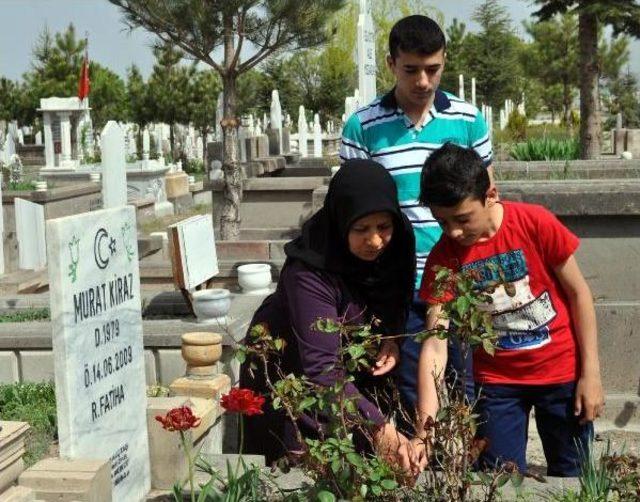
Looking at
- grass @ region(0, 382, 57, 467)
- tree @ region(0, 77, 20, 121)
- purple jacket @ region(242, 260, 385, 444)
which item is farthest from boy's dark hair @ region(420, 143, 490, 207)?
tree @ region(0, 77, 20, 121)

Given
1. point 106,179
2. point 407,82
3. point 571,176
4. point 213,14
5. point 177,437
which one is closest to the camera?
point 407,82

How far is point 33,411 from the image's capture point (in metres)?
4.57

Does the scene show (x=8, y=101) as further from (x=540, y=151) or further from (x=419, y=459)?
(x=419, y=459)

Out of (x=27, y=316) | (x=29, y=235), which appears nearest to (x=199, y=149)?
(x=29, y=235)

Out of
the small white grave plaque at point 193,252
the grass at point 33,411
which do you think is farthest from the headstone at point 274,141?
the grass at point 33,411

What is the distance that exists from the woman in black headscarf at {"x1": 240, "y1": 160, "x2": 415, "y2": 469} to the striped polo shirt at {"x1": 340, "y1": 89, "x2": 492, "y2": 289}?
0.57m

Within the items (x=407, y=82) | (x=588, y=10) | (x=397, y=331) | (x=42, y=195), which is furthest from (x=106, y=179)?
(x=588, y=10)

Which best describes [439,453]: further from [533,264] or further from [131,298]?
[131,298]

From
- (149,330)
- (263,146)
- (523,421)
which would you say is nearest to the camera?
(523,421)

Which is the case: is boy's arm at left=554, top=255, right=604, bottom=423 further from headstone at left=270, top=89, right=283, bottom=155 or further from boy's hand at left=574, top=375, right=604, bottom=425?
headstone at left=270, top=89, right=283, bottom=155

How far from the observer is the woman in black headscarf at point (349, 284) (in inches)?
112

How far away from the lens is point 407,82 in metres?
3.63

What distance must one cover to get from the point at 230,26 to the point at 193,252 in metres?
6.60

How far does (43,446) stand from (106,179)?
55.2 inches
